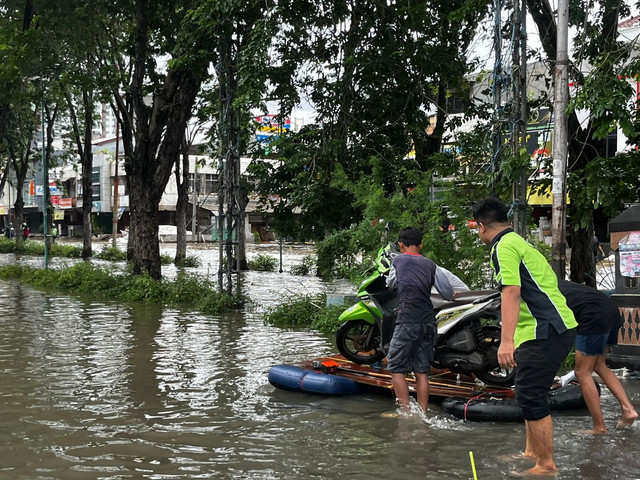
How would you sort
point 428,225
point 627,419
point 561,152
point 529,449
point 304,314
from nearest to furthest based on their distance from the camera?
1. point 529,449
2. point 627,419
3. point 561,152
4. point 428,225
5. point 304,314

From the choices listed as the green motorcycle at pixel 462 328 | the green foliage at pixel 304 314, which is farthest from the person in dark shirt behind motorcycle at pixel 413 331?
the green foliage at pixel 304 314

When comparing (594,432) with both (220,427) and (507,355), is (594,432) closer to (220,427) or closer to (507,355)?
(507,355)

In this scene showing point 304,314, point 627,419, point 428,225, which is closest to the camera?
point 627,419

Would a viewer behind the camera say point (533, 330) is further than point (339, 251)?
No

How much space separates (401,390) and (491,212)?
2.31m

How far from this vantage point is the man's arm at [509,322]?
481 cm

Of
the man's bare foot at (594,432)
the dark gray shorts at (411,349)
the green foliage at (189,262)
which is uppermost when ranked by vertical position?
the dark gray shorts at (411,349)

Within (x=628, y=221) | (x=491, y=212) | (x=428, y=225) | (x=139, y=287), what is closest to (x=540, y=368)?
(x=491, y=212)

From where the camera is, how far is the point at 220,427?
6.44 m

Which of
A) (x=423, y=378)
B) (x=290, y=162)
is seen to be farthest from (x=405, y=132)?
(x=423, y=378)

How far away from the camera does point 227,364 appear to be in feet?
31.1

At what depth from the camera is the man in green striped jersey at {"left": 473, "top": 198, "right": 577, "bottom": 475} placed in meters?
4.85

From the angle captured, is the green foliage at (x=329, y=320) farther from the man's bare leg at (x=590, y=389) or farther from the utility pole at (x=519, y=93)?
the man's bare leg at (x=590, y=389)

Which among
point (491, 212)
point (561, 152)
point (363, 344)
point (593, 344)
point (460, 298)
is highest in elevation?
point (561, 152)
